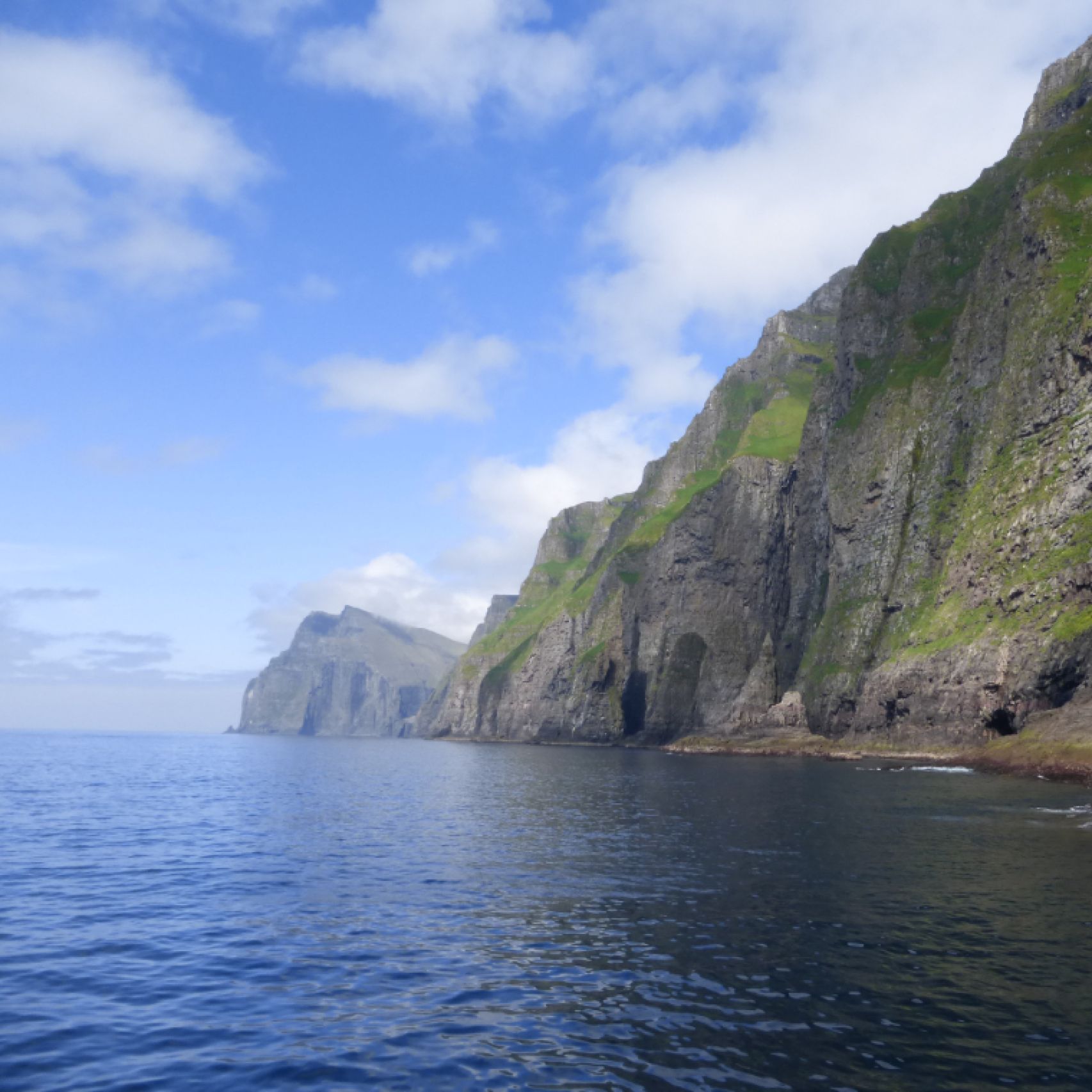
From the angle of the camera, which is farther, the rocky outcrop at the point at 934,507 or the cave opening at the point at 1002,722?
the rocky outcrop at the point at 934,507

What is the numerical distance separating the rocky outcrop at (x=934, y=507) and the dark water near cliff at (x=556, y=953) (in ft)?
166

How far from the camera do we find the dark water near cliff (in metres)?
16.7

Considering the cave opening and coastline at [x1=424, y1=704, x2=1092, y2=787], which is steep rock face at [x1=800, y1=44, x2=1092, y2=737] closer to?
the cave opening

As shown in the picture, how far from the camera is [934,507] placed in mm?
125000

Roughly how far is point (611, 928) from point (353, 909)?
915cm

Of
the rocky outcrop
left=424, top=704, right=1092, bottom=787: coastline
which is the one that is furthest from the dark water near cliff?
the rocky outcrop

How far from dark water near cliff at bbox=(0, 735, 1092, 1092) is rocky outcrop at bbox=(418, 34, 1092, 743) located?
5075 centimetres

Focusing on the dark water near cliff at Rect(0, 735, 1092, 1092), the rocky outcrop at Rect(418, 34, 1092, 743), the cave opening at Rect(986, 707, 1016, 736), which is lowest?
the dark water near cliff at Rect(0, 735, 1092, 1092)

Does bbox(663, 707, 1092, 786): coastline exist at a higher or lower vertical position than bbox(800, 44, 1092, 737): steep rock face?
lower

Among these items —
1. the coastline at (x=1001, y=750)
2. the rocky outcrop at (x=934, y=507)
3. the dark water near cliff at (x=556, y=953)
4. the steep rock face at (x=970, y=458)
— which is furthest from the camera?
the rocky outcrop at (x=934, y=507)

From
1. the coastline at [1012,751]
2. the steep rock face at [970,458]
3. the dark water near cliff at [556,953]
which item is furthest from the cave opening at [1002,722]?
the dark water near cliff at [556,953]

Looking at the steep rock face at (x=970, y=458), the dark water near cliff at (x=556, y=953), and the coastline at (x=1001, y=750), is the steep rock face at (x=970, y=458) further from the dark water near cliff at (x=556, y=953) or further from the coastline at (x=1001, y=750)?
the dark water near cliff at (x=556, y=953)

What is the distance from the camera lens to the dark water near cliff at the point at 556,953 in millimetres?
16656

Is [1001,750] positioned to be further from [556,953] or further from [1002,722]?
[556,953]
